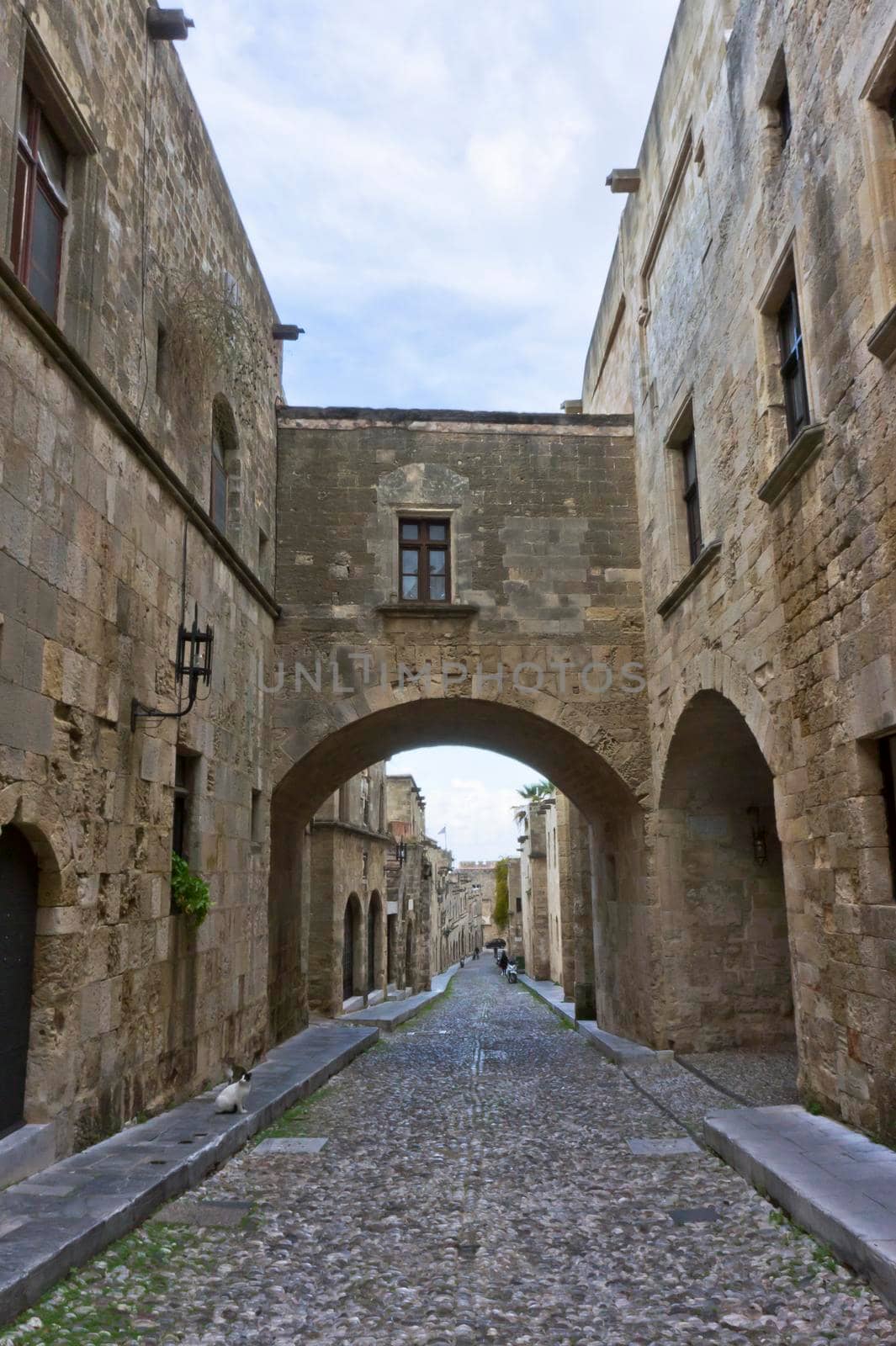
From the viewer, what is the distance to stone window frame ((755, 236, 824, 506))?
19.8 feet

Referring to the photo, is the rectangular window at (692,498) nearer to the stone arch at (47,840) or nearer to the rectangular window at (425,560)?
the rectangular window at (425,560)

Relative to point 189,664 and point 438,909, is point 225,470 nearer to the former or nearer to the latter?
point 189,664

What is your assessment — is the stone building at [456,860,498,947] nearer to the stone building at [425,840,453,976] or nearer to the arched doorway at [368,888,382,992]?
the stone building at [425,840,453,976]

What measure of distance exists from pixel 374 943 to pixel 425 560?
1361 cm

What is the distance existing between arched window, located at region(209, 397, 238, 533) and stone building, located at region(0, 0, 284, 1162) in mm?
55

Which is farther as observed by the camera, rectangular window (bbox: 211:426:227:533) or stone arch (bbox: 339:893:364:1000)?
stone arch (bbox: 339:893:364:1000)

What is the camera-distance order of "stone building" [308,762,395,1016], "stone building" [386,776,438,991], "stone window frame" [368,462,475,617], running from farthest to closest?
"stone building" [386,776,438,991] → "stone building" [308,762,395,1016] → "stone window frame" [368,462,475,617]

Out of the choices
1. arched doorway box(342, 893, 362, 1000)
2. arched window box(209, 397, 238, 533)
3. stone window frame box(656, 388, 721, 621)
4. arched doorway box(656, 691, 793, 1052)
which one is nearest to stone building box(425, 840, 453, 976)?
arched doorway box(342, 893, 362, 1000)

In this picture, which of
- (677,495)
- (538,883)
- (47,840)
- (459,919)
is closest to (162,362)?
(47,840)

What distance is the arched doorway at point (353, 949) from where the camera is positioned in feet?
65.4

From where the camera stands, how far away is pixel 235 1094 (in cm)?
669

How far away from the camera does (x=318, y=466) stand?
1129cm

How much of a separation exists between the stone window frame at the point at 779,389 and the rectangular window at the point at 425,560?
15.3 feet

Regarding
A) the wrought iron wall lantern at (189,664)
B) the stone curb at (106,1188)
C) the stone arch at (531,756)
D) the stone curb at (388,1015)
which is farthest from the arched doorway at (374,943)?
the wrought iron wall lantern at (189,664)
